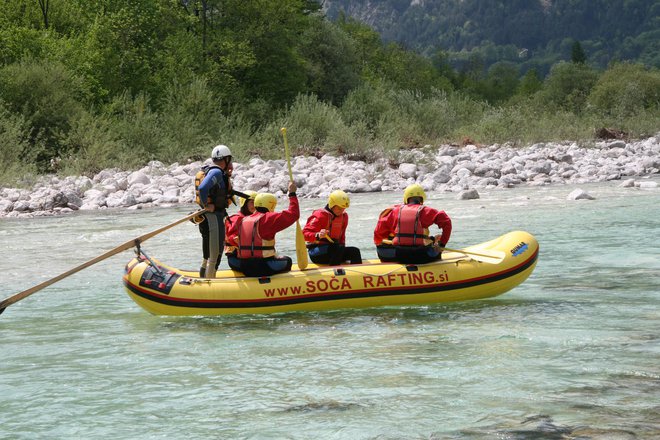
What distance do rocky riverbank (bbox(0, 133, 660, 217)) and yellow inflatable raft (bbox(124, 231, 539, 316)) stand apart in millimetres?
8965

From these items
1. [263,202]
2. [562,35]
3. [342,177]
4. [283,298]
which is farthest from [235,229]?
[562,35]

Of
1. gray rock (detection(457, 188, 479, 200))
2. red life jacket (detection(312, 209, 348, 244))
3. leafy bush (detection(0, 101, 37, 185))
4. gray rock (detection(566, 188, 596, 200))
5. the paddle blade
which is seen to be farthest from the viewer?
leafy bush (detection(0, 101, 37, 185))

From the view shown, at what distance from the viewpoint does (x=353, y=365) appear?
6.11 metres

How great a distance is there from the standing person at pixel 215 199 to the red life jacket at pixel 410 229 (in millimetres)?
1478

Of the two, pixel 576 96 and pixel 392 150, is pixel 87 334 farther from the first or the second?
pixel 576 96

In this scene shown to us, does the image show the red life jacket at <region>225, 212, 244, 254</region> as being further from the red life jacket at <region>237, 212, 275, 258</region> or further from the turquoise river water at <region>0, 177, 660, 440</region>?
the turquoise river water at <region>0, 177, 660, 440</region>

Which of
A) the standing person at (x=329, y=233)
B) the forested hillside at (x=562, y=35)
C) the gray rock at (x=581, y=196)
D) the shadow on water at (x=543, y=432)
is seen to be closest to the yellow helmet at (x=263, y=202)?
the standing person at (x=329, y=233)

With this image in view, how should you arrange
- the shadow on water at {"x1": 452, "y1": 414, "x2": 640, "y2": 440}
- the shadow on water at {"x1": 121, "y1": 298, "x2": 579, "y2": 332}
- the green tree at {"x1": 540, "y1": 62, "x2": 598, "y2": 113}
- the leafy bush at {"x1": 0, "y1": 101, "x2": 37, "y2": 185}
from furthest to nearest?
the green tree at {"x1": 540, "y1": 62, "x2": 598, "y2": 113}
the leafy bush at {"x1": 0, "y1": 101, "x2": 37, "y2": 185}
the shadow on water at {"x1": 121, "y1": 298, "x2": 579, "y2": 332}
the shadow on water at {"x1": 452, "y1": 414, "x2": 640, "y2": 440}

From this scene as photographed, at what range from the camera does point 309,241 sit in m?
8.27

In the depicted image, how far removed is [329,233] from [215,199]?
1.01m

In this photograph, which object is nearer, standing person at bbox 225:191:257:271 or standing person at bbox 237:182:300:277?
standing person at bbox 237:182:300:277

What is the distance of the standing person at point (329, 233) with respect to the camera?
8109 mm

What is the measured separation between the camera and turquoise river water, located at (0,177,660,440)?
4.97 meters

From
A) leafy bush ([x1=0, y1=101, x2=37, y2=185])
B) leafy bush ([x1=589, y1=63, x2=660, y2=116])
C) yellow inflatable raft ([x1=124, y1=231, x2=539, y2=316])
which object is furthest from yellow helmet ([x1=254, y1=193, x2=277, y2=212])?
leafy bush ([x1=589, y1=63, x2=660, y2=116])
